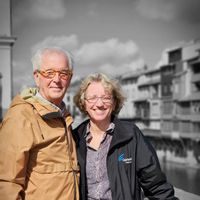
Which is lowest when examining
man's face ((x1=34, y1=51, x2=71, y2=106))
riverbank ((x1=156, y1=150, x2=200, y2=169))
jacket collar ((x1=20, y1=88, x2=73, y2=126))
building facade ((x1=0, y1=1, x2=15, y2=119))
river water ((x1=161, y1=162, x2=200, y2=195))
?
river water ((x1=161, y1=162, x2=200, y2=195))

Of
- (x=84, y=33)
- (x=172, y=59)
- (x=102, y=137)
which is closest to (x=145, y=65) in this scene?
(x=172, y=59)

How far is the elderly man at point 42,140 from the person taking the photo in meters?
0.59

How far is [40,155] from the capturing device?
0.63 meters

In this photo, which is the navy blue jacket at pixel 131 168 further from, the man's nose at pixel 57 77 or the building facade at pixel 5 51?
the building facade at pixel 5 51

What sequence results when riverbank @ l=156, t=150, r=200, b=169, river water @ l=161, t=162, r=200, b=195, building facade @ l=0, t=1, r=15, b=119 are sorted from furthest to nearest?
riverbank @ l=156, t=150, r=200, b=169
river water @ l=161, t=162, r=200, b=195
building facade @ l=0, t=1, r=15, b=119

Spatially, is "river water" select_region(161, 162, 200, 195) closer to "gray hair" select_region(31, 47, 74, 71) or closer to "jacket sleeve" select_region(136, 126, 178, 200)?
"jacket sleeve" select_region(136, 126, 178, 200)

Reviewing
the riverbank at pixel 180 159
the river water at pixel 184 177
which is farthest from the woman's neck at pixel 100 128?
the riverbank at pixel 180 159

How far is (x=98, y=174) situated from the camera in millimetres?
730

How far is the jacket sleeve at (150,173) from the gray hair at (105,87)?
0.08m

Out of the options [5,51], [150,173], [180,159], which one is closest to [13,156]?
[150,173]

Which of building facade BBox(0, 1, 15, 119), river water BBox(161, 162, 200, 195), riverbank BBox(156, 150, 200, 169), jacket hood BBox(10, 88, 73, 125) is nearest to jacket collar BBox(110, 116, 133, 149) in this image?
jacket hood BBox(10, 88, 73, 125)

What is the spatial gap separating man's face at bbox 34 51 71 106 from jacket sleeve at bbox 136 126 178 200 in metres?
0.18

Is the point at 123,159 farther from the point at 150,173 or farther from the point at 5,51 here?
the point at 5,51

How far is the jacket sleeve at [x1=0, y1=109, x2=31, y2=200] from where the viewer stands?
0.59m
